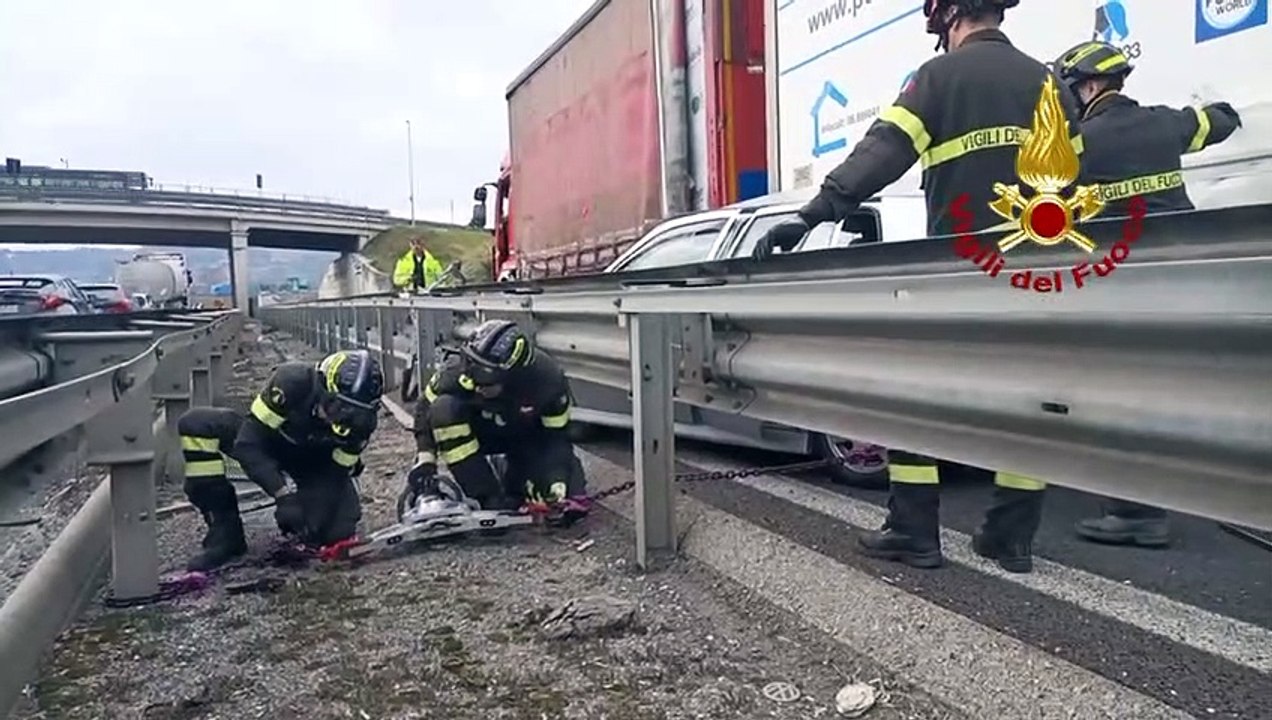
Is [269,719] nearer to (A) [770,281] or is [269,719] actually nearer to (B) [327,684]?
(B) [327,684]

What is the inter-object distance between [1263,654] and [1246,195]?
89.2 inches

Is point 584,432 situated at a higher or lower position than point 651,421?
lower

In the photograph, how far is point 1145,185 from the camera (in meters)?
4.03

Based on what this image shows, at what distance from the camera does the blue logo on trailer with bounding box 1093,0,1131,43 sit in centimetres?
447

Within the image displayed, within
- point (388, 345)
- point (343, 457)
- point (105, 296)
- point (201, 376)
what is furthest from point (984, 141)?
point (105, 296)

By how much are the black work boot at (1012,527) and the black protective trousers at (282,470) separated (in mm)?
2567

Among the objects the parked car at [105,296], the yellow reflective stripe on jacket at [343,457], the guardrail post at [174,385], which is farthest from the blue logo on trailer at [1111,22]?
the parked car at [105,296]

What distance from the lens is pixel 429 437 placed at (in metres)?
4.80

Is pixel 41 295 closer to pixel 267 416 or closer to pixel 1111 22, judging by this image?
pixel 267 416

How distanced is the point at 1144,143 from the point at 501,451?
3069 mm

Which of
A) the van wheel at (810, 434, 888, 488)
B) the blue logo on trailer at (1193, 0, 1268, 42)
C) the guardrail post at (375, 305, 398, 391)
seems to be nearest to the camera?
the blue logo on trailer at (1193, 0, 1268, 42)

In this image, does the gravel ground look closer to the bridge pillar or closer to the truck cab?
the truck cab

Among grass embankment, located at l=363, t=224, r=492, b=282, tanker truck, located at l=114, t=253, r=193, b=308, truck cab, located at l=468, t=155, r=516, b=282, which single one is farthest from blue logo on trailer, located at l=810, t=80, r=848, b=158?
tanker truck, located at l=114, t=253, r=193, b=308

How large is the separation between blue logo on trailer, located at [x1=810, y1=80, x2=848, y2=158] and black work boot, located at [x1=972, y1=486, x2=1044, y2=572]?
3738mm
